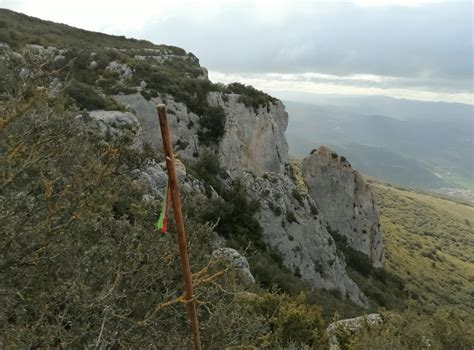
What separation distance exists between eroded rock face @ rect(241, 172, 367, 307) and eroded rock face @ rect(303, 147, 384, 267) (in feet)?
36.9

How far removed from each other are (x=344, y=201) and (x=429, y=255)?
23174 mm

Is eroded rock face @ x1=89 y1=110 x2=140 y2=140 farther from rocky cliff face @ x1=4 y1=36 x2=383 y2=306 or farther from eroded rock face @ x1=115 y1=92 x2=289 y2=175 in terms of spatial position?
eroded rock face @ x1=115 y1=92 x2=289 y2=175

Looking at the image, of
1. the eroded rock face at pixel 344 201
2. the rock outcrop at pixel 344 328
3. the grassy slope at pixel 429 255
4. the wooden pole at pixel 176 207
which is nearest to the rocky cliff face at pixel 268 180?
the eroded rock face at pixel 344 201

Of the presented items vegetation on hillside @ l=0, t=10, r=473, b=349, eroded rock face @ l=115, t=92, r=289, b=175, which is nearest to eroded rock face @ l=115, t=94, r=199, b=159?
eroded rock face @ l=115, t=92, r=289, b=175

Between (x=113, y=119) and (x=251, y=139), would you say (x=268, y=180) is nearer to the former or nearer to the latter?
(x=251, y=139)

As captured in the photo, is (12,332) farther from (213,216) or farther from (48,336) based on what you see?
(213,216)

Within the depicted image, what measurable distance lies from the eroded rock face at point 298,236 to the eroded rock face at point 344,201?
11.2m

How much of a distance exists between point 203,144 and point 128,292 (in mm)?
26975

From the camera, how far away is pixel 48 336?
221 inches

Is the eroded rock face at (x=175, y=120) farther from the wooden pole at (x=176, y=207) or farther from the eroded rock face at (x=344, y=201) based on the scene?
the wooden pole at (x=176, y=207)

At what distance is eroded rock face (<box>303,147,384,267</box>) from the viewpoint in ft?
147

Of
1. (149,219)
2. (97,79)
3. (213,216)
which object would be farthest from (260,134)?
(149,219)

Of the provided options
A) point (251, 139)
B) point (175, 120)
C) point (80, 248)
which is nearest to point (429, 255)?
point (251, 139)

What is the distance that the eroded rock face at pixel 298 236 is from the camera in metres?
28.8
